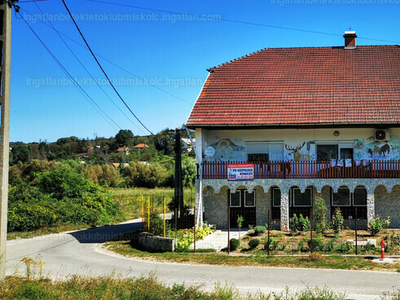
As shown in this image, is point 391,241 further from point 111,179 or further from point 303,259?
point 111,179

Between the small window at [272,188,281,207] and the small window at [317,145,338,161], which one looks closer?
the small window at [272,188,281,207]

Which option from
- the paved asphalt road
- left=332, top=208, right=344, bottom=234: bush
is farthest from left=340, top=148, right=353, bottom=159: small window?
the paved asphalt road

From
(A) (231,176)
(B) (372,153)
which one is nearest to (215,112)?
(A) (231,176)

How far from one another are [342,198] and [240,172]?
5388mm

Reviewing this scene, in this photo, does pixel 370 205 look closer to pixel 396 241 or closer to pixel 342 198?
pixel 342 198

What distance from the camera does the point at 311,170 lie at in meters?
22.8

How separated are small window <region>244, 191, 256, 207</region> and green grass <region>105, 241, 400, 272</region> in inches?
264

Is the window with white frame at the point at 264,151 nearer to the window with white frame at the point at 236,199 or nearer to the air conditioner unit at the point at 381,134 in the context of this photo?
the window with white frame at the point at 236,199

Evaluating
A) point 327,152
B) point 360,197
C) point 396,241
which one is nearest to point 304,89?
point 327,152

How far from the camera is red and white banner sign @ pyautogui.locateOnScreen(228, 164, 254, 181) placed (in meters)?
22.6

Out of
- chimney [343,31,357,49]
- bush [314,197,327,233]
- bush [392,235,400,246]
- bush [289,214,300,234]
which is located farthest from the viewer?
chimney [343,31,357,49]

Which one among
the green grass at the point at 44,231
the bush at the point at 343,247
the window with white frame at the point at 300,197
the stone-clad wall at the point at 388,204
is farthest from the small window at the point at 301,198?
the green grass at the point at 44,231

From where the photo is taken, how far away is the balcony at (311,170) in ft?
73.6

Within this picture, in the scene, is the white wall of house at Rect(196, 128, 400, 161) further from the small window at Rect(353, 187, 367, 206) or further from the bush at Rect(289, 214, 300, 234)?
the bush at Rect(289, 214, 300, 234)
